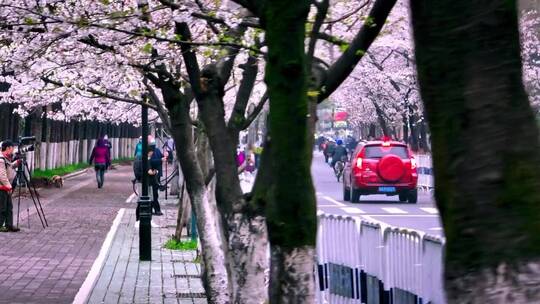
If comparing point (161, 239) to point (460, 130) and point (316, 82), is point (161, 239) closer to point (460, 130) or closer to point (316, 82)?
point (316, 82)

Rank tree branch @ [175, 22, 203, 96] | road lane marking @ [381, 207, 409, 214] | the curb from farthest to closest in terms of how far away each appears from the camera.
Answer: the curb < road lane marking @ [381, 207, 409, 214] < tree branch @ [175, 22, 203, 96]

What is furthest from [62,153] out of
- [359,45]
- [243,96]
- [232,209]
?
[359,45]

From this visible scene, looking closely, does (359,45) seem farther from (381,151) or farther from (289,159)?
(381,151)

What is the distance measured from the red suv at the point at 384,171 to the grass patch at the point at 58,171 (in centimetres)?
1526

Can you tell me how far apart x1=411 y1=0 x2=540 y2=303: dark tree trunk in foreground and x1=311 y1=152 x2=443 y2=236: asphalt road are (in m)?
17.7

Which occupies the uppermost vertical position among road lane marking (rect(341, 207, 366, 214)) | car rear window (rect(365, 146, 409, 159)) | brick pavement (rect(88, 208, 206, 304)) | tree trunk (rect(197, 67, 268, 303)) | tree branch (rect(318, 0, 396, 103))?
tree branch (rect(318, 0, 396, 103))

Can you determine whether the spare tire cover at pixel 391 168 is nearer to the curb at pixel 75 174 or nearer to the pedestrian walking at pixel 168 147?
the pedestrian walking at pixel 168 147

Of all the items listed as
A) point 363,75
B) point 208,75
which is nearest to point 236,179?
point 208,75

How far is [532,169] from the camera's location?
3857 mm

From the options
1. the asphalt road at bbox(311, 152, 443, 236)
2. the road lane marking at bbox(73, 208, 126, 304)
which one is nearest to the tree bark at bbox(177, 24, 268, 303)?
the road lane marking at bbox(73, 208, 126, 304)

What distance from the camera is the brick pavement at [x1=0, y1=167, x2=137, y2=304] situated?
15.0 metres

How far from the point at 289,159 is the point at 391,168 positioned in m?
26.1

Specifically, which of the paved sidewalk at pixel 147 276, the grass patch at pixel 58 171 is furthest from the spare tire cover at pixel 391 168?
the grass patch at pixel 58 171

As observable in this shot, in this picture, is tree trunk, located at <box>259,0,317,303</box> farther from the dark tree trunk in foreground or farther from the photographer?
the photographer
